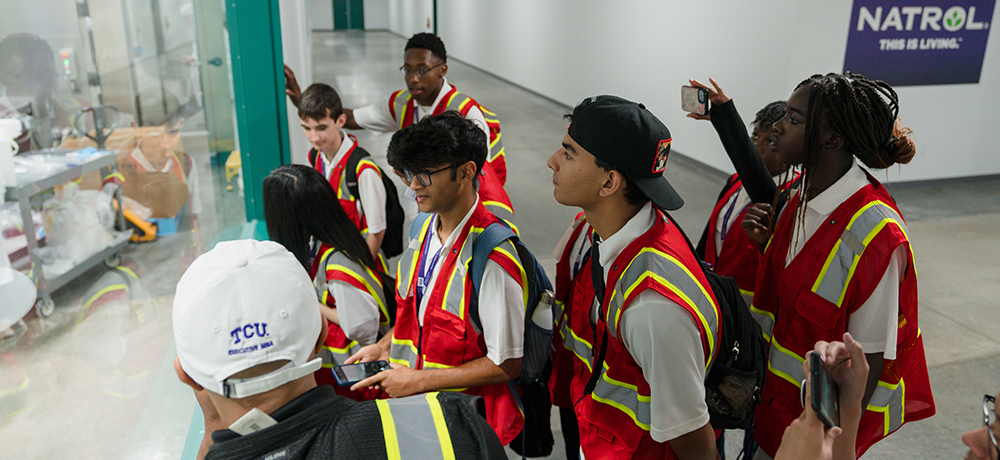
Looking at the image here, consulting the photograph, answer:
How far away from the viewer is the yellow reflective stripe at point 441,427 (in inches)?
39.6

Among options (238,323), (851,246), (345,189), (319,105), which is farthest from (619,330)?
(319,105)

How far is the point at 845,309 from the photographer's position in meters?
1.76

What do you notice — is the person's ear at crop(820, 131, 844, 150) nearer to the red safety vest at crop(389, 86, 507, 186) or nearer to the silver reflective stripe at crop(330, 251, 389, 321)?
the silver reflective stripe at crop(330, 251, 389, 321)

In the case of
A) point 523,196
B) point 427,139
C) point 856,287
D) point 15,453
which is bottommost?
point 523,196

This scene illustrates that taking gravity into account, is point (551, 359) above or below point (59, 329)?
below

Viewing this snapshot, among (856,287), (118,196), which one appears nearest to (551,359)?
(856,287)

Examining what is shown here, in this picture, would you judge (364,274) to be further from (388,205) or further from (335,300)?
(388,205)

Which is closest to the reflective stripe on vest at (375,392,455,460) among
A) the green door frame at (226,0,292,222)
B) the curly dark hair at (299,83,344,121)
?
the curly dark hair at (299,83,344,121)

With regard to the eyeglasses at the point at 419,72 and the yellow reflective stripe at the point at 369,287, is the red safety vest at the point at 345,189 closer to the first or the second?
the eyeglasses at the point at 419,72

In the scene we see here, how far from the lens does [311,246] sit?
7.64 ft

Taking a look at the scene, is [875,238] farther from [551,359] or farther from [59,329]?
[59,329]

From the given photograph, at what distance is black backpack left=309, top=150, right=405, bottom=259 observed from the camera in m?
3.10

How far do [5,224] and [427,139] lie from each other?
1180mm

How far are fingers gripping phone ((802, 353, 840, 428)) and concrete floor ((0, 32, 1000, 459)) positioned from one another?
6.44 feet
